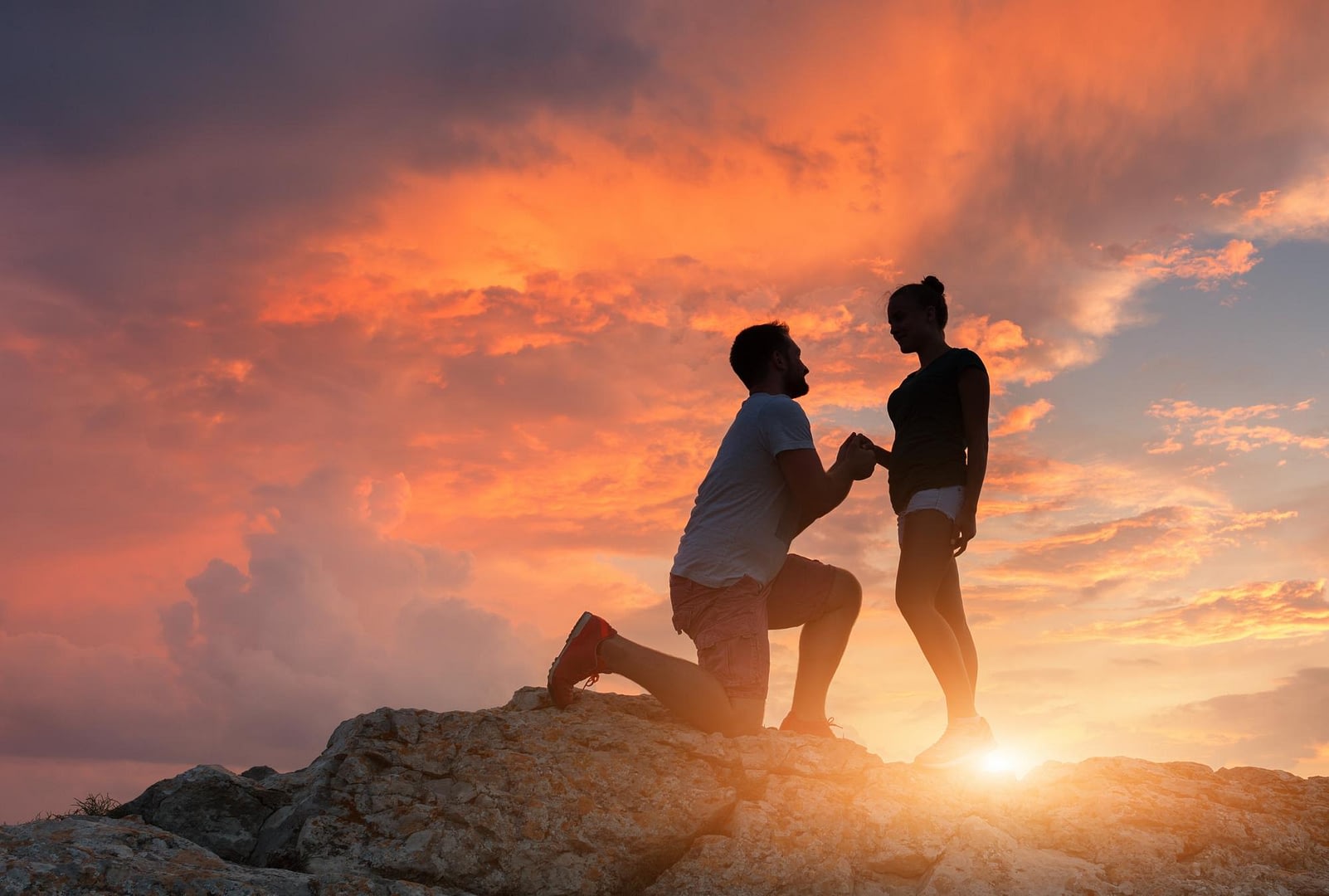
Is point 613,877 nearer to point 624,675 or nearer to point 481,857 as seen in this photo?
point 481,857

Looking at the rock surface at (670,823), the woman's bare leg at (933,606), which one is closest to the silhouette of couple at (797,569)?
the woman's bare leg at (933,606)

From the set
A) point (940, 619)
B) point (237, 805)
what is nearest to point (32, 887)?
point (237, 805)

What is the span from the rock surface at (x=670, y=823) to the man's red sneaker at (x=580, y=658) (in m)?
0.25

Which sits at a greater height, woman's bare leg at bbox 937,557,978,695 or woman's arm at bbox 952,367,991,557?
woman's arm at bbox 952,367,991,557

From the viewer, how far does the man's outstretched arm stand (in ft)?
22.3

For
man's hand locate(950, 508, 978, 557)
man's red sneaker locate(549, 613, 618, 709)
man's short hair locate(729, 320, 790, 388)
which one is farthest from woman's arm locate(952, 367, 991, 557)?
man's red sneaker locate(549, 613, 618, 709)

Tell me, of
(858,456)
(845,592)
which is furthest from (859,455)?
(845,592)

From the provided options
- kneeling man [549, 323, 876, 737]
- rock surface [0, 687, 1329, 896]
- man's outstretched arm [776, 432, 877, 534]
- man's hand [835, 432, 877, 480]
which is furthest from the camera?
man's hand [835, 432, 877, 480]

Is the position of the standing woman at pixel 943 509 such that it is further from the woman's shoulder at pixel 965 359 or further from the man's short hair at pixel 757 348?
the man's short hair at pixel 757 348

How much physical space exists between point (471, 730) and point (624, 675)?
108 cm

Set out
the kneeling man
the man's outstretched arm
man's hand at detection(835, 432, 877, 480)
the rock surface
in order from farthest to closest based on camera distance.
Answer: man's hand at detection(835, 432, 877, 480) < the man's outstretched arm < the kneeling man < the rock surface

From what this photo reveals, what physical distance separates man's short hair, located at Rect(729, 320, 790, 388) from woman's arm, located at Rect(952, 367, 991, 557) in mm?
1400

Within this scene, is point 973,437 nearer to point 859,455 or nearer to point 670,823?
point 859,455

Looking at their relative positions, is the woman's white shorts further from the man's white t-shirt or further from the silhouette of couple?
the man's white t-shirt
